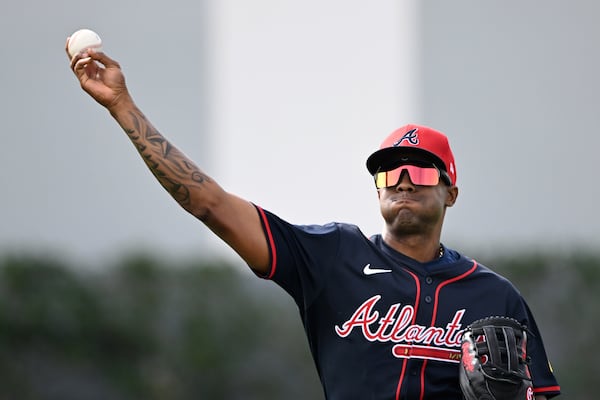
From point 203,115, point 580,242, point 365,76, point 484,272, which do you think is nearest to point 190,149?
point 203,115

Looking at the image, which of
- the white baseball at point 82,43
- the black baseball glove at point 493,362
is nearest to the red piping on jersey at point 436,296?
the black baseball glove at point 493,362

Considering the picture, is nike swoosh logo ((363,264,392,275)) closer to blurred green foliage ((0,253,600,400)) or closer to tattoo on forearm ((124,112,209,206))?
tattoo on forearm ((124,112,209,206))

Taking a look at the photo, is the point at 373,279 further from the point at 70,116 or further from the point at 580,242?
the point at 70,116

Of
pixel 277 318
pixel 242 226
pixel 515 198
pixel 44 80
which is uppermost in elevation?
pixel 44 80

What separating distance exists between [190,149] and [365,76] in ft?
7.69

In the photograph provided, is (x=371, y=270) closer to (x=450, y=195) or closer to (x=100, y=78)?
(x=450, y=195)

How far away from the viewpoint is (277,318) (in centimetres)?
1023

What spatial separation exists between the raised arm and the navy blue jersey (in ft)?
0.57

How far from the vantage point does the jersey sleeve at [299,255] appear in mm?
3316

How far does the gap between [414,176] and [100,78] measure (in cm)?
110

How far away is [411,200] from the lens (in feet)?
11.6

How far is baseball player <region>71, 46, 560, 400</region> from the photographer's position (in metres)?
3.19

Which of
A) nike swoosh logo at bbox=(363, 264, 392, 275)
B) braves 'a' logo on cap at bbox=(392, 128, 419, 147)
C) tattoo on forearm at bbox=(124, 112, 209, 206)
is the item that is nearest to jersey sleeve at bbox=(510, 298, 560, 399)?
nike swoosh logo at bbox=(363, 264, 392, 275)

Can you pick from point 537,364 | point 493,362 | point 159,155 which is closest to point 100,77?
point 159,155
